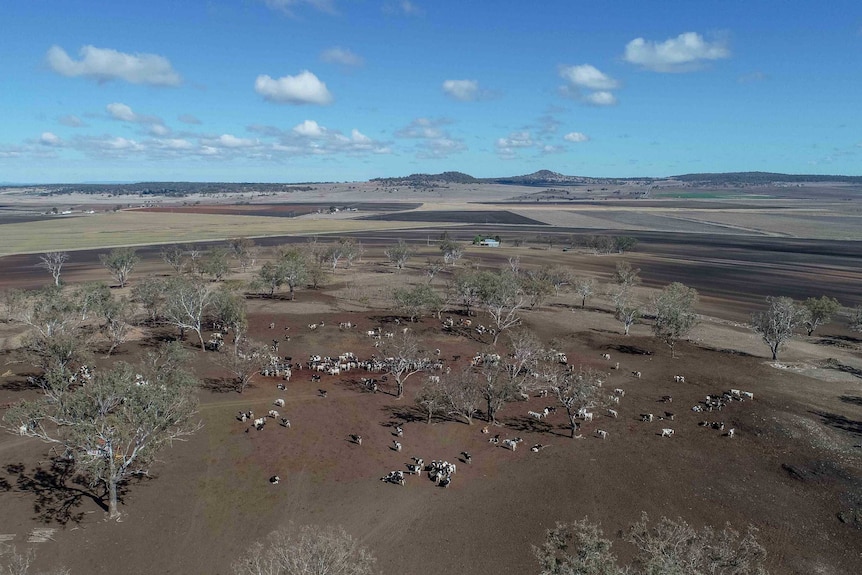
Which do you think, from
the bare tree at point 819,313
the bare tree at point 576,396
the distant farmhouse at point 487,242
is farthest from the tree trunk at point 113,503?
the distant farmhouse at point 487,242

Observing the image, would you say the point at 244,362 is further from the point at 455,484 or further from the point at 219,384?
the point at 455,484

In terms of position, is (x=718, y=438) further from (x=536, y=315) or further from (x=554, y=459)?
(x=536, y=315)

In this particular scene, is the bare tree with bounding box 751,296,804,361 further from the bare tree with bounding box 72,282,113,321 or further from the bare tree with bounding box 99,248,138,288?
the bare tree with bounding box 99,248,138,288

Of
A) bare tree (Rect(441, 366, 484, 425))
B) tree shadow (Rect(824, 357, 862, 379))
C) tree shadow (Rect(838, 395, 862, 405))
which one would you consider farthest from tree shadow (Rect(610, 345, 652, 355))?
bare tree (Rect(441, 366, 484, 425))

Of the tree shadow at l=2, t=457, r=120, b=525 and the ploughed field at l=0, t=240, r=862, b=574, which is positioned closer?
the ploughed field at l=0, t=240, r=862, b=574

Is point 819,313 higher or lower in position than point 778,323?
lower

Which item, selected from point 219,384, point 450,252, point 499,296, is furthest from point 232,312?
point 450,252
